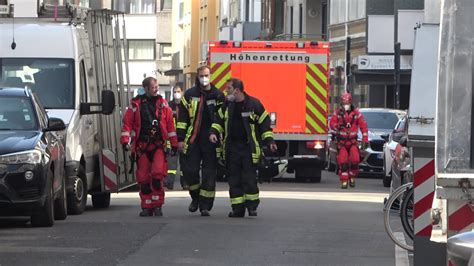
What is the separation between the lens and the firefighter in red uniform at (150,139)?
17000mm

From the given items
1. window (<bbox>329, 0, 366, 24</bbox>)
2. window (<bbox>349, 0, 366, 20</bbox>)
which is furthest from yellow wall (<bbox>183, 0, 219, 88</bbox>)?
window (<bbox>349, 0, 366, 20</bbox>)

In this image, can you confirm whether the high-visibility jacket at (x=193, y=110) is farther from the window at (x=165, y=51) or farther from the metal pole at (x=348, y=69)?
the window at (x=165, y=51)

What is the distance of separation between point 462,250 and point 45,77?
40.4 feet

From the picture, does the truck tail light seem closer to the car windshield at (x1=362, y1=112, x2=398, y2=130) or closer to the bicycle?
the car windshield at (x1=362, y1=112, x2=398, y2=130)

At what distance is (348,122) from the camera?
25.8 meters

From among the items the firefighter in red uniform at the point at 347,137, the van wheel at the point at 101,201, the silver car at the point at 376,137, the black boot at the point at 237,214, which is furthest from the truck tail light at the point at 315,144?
the black boot at the point at 237,214

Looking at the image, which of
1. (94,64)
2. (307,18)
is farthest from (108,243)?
(307,18)

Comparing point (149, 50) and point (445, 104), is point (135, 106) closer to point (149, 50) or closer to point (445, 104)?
point (445, 104)

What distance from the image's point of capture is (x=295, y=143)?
2764 cm

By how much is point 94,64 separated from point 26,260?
6.98 meters

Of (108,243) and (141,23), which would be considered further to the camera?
(141,23)

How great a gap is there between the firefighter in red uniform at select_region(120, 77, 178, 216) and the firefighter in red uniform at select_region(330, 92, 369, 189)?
8.61 meters

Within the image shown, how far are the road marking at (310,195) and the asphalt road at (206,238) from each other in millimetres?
2298

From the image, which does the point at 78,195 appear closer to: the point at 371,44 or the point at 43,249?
the point at 43,249
